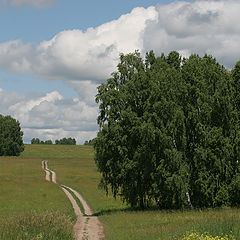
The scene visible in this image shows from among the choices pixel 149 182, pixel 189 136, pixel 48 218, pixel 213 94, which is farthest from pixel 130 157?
pixel 48 218

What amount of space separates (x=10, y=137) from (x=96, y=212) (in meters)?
119

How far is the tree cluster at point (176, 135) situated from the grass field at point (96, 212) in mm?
2493

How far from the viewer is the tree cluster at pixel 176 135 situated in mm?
33375

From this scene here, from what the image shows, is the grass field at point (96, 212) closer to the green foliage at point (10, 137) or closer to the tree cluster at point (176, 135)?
the tree cluster at point (176, 135)

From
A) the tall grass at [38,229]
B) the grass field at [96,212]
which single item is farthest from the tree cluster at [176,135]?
the tall grass at [38,229]

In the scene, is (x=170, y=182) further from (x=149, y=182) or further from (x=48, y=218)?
(x=48, y=218)

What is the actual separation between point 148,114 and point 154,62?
27.5ft

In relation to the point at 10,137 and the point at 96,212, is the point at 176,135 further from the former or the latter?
the point at 10,137

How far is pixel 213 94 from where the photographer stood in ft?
116

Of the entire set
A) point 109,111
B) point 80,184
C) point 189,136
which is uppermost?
point 109,111

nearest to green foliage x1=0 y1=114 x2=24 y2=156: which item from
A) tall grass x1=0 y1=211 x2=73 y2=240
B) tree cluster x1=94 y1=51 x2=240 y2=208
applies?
tree cluster x1=94 y1=51 x2=240 y2=208

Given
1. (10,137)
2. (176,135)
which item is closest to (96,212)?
(176,135)

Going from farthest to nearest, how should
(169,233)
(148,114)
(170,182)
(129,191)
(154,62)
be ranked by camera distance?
(154,62) < (129,191) < (148,114) < (170,182) < (169,233)

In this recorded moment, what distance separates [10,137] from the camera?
154375 millimetres
